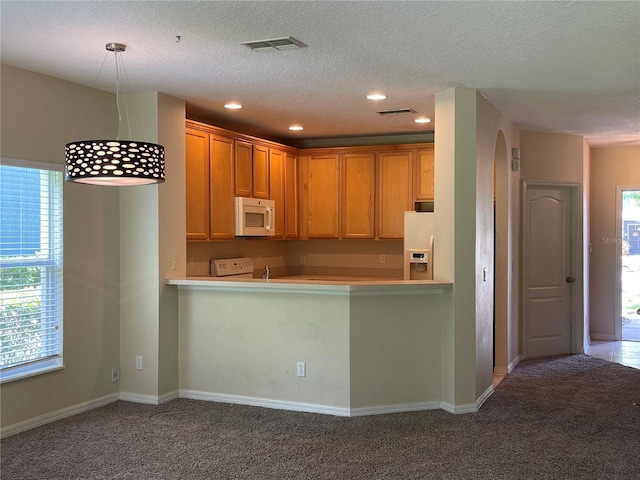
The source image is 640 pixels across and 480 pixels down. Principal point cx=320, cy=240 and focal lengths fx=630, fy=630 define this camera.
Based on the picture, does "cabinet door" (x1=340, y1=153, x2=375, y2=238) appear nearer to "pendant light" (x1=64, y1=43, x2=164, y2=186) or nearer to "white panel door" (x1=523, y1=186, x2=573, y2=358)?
"white panel door" (x1=523, y1=186, x2=573, y2=358)

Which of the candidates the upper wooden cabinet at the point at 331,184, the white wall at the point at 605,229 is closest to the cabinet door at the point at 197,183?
the upper wooden cabinet at the point at 331,184

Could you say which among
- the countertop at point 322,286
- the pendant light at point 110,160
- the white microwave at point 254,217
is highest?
the pendant light at point 110,160

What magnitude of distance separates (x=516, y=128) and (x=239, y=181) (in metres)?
3.05

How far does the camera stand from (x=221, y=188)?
20.1ft

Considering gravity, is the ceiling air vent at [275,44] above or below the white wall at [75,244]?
above

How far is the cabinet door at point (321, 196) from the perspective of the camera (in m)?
7.49

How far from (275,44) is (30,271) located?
7.94 ft

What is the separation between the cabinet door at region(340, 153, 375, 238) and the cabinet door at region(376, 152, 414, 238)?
0.31 feet

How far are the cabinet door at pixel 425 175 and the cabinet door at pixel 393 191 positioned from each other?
0.09 metres

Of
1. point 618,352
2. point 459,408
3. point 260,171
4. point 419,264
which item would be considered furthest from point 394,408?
point 618,352

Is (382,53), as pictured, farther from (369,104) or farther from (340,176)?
(340,176)

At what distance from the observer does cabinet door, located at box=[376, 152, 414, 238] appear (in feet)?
23.5

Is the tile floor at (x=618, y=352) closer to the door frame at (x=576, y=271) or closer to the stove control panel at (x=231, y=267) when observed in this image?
the door frame at (x=576, y=271)

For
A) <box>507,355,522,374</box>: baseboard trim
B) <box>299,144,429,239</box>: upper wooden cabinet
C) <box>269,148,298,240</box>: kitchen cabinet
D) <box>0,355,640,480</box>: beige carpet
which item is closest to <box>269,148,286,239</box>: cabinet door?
<box>269,148,298,240</box>: kitchen cabinet
